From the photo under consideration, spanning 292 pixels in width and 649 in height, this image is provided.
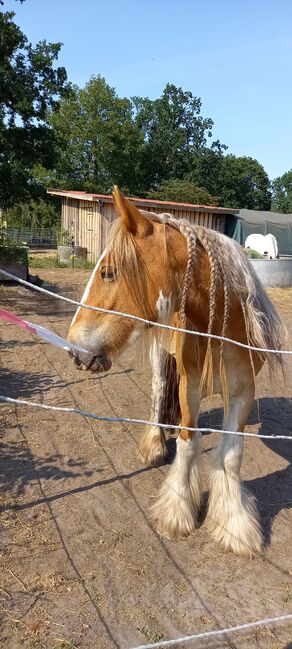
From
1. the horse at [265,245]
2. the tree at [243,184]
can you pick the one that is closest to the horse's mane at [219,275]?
the horse at [265,245]

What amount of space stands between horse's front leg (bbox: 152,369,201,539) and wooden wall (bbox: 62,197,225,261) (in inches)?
585

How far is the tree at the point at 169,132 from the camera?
41844 mm

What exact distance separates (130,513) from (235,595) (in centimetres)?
83

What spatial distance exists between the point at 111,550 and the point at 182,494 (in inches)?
19.2

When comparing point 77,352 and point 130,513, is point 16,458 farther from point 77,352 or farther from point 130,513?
point 77,352

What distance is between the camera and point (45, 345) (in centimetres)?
634

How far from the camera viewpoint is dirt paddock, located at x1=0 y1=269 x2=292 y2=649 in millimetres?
2031

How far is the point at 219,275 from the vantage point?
226 cm

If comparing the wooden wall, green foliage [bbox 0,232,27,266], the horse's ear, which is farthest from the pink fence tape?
the wooden wall

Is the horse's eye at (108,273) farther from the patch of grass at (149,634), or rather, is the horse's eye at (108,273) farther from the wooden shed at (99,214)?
the wooden shed at (99,214)

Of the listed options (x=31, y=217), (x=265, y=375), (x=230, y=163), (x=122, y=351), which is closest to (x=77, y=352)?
(x=122, y=351)

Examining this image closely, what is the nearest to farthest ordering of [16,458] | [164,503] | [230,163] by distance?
[164,503] → [16,458] → [230,163]

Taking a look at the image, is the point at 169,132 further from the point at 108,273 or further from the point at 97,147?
the point at 108,273

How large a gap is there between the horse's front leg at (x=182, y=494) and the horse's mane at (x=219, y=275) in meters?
0.40
